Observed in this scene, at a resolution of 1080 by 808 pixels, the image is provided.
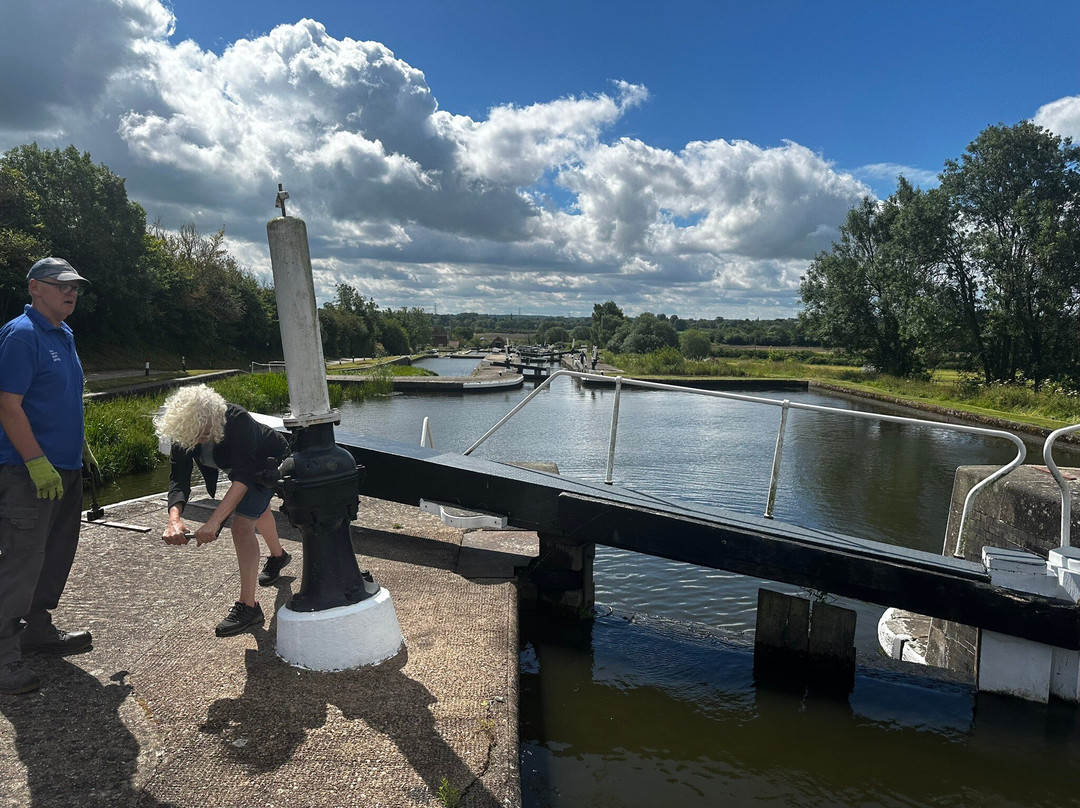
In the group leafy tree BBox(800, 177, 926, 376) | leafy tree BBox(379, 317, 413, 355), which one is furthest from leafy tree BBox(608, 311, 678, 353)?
leafy tree BBox(379, 317, 413, 355)

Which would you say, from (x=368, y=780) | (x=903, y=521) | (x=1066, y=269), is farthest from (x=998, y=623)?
(x=1066, y=269)

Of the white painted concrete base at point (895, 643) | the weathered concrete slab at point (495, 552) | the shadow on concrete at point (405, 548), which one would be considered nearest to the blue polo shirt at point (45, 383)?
the shadow on concrete at point (405, 548)

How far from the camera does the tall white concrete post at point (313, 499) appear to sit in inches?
124

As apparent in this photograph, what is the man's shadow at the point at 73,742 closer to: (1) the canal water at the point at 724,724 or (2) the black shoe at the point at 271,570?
(2) the black shoe at the point at 271,570

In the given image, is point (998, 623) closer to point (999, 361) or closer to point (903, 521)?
point (903, 521)

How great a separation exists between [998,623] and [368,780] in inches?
157

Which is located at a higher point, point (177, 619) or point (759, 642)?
point (177, 619)

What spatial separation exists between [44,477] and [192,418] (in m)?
0.64

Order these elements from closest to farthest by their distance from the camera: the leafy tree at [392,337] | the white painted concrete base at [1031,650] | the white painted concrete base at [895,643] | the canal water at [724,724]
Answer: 1. the canal water at [724,724]
2. the white painted concrete base at [1031,650]
3. the white painted concrete base at [895,643]
4. the leafy tree at [392,337]

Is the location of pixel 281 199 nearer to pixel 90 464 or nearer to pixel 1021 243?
pixel 90 464

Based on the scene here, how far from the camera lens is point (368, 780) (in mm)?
2418

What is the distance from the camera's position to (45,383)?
3023 millimetres

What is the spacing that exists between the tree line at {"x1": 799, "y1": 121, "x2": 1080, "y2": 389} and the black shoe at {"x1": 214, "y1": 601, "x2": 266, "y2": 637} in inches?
1224

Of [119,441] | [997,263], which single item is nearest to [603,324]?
[997,263]
